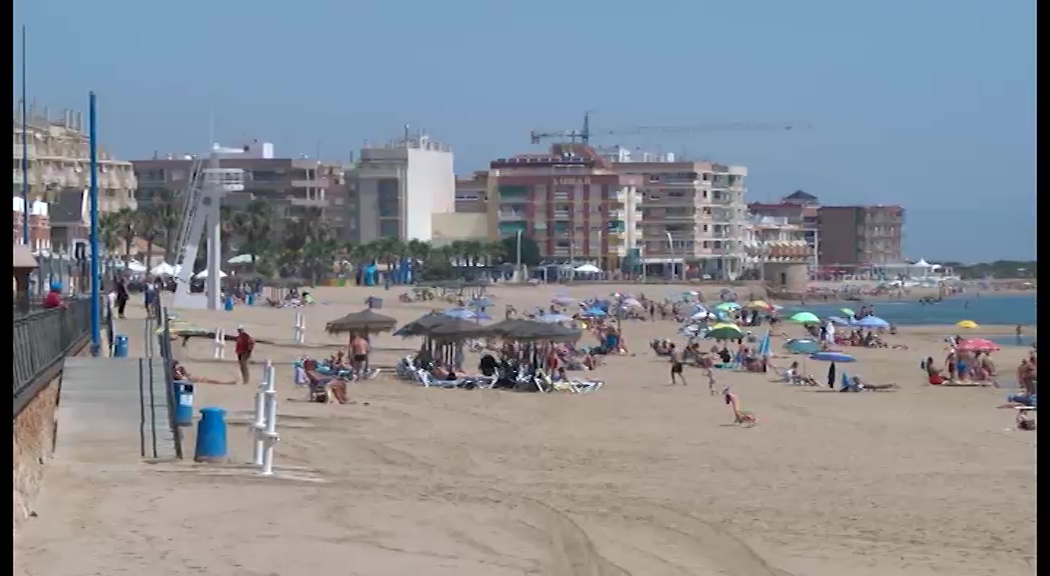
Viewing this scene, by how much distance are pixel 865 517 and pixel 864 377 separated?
21.2 meters

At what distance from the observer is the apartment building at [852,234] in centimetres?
17550

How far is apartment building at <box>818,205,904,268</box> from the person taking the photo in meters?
176

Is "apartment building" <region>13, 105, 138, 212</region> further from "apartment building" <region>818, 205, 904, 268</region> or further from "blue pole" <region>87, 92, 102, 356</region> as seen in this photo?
"apartment building" <region>818, 205, 904, 268</region>

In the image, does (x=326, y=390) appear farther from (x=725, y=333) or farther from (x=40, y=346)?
(x=725, y=333)

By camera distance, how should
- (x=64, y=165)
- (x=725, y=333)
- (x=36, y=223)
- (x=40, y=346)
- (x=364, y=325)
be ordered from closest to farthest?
(x=40, y=346) < (x=364, y=325) < (x=725, y=333) < (x=36, y=223) < (x=64, y=165)

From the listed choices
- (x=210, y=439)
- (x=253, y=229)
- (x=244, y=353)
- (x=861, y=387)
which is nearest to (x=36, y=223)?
(x=244, y=353)

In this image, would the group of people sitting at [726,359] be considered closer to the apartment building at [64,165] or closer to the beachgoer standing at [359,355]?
the beachgoer standing at [359,355]

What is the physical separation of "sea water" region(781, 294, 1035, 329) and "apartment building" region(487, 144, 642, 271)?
2389cm

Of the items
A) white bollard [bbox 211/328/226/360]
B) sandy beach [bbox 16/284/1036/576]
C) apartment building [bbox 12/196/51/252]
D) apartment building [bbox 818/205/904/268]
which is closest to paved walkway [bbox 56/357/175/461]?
sandy beach [bbox 16/284/1036/576]

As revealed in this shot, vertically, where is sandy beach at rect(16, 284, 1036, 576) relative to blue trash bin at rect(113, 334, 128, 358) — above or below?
below

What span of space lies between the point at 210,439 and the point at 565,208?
11239 cm

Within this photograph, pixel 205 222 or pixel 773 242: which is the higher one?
pixel 773 242

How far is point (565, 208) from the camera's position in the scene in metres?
127
